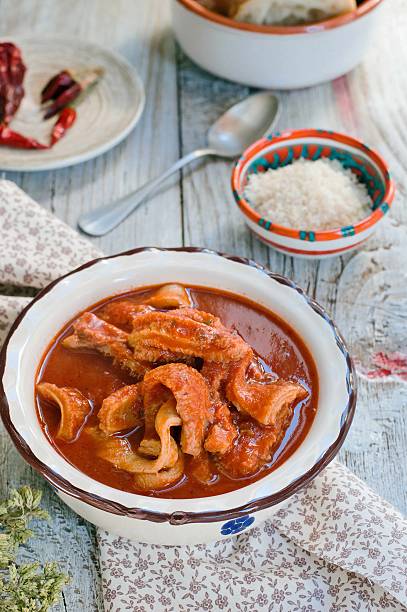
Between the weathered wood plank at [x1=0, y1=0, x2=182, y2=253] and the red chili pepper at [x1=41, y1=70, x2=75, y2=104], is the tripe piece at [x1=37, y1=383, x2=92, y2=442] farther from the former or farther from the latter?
the red chili pepper at [x1=41, y1=70, x2=75, y2=104]

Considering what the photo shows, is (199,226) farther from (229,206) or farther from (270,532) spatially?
(270,532)

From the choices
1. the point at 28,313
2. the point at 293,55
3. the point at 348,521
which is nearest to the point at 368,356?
the point at 348,521

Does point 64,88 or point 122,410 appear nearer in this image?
point 122,410

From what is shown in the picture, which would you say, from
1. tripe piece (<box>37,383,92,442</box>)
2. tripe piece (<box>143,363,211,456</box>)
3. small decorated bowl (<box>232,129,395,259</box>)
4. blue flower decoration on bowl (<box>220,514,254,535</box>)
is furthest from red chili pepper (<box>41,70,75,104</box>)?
blue flower decoration on bowl (<box>220,514,254,535</box>)

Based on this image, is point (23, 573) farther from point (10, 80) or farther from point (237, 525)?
point (10, 80)

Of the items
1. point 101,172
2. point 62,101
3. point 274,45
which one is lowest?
point 101,172

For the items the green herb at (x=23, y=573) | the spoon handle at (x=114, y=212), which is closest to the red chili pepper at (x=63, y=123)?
the spoon handle at (x=114, y=212)

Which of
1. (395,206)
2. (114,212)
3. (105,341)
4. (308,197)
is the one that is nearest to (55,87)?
(114,212)
